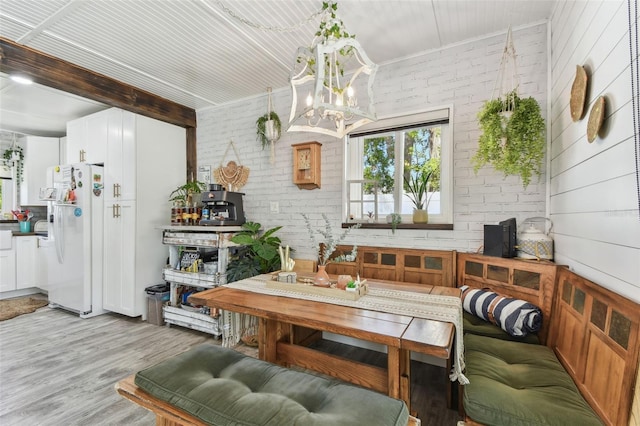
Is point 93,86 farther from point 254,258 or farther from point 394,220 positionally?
point 394,220

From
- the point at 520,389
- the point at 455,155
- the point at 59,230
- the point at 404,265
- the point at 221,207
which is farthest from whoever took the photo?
the point at 59,230

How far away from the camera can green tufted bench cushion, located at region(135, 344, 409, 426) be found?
3.31 ft

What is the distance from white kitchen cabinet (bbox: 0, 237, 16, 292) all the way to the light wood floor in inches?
48.0

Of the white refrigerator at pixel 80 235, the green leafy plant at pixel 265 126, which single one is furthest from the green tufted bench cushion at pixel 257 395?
the white refrigerator at pixel 80 235

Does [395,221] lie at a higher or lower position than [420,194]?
lower

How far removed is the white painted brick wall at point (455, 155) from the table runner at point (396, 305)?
2.84 ft

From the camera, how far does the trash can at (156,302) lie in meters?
3.29

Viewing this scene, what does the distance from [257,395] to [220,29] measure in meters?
2.48

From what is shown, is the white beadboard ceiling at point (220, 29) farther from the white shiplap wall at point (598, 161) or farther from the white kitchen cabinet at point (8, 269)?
the white kitchen cabinet at point (8, 269)

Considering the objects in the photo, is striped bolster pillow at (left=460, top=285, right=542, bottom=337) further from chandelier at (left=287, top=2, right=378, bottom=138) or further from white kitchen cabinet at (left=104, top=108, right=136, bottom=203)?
white kitchen cabinet at (left=104, top=108, right=136, bottom=203)

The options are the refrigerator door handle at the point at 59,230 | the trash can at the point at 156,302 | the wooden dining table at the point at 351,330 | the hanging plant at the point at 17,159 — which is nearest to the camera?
the wooden dining table at the point at 351,330

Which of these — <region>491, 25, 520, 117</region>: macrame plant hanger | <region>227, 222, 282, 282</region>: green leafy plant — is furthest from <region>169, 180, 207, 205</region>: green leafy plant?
<region>491, 25, 520, 117</region>: macrame plant hanger

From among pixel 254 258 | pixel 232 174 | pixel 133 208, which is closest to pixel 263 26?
pixel 232 174

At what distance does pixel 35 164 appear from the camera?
4668 millimetres
